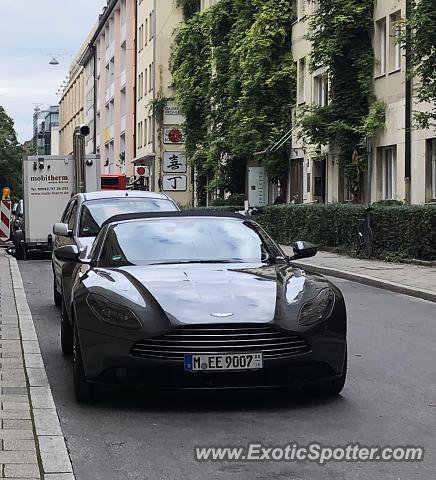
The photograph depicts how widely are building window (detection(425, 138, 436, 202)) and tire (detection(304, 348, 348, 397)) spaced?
65.0 ft

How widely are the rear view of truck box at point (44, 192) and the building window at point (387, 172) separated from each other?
30.1ft

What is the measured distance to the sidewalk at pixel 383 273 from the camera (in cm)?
→ 1694

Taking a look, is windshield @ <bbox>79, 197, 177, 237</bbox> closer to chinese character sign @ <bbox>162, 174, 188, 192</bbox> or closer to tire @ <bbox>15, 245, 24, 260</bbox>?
chinese character sign @ <bbox>162, 174, 188, 192</bbox>

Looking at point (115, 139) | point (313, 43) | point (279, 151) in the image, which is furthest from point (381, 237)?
point (115, 139)

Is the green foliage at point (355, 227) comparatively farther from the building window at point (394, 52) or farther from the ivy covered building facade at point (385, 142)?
the building window at point (394, 52)

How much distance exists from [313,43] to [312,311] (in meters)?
25.9

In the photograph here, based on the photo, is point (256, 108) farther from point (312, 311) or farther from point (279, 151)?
point (312, 311)

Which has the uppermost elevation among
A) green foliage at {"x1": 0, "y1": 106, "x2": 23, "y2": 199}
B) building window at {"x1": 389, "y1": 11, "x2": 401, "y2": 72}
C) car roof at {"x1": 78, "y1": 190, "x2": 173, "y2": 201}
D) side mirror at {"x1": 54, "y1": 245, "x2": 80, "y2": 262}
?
building window at {"x1": 389, "y1": 11, "x2": 401, "y2": 72}

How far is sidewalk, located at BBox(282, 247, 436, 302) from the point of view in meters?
16.9

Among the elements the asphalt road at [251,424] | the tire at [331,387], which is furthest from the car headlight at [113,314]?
the tire at [331,387]

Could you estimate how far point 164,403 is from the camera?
285 inches

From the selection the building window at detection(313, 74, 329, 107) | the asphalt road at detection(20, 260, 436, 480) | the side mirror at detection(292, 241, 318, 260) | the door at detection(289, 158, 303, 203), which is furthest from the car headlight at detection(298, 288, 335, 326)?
the door at detection(289, 158, 303, 203)

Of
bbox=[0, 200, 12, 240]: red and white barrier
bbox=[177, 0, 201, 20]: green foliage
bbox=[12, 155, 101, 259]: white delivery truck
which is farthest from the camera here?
bbox=[177, 0, 201, 20]: green foliage

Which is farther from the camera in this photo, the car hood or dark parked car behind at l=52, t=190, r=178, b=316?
dark parked car behind at l=52, t=190, r=178, b=316
